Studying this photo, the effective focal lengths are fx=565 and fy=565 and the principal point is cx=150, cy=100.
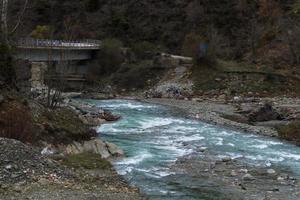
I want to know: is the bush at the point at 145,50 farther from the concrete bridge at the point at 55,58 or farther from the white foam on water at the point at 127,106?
the white foam on water at the point at 127,106

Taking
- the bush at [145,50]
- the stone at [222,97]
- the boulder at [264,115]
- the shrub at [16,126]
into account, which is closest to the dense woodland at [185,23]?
the bush at [145,50]

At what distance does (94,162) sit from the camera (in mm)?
24562

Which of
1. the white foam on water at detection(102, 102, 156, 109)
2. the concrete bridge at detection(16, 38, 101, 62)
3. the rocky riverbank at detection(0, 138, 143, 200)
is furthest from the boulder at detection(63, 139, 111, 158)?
the white foam on water at detection(102, 102, 156, 109)

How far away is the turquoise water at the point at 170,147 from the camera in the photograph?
22905 mm

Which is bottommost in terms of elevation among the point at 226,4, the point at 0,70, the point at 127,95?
the point at 127,95

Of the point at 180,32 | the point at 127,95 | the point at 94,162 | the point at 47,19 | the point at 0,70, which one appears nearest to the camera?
the point at 94,162

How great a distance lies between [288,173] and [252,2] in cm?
7018

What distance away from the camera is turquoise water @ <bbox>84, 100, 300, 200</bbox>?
22.9m

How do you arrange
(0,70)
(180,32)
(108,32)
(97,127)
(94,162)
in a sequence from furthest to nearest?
(108,32), (180,32), (97,127), (0,70), (94,162)

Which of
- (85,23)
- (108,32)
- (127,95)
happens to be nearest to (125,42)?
(108,32)

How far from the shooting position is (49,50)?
169ft

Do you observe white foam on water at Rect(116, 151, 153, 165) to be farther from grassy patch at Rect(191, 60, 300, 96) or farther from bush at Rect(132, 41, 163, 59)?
bush at Rect(132, 41, 163, 59)

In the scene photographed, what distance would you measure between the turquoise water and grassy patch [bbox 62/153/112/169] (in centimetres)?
76

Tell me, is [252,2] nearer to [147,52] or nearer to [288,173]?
[147,52]
